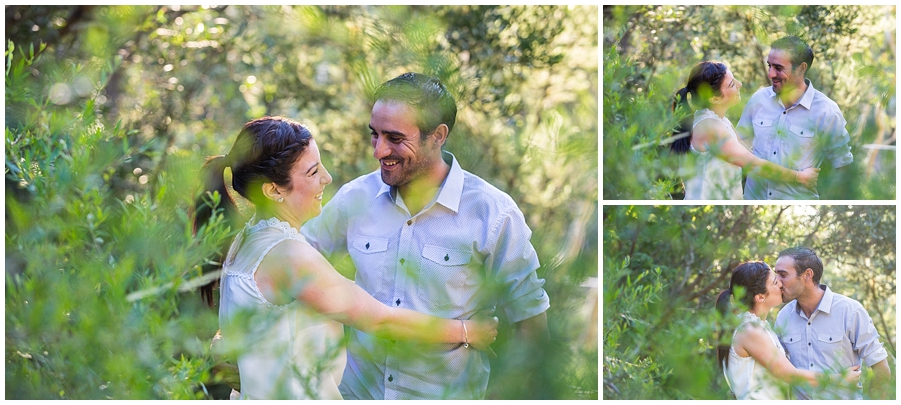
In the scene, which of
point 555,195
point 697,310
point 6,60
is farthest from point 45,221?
point 697,310

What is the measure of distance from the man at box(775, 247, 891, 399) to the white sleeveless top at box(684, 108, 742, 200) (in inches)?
9.5

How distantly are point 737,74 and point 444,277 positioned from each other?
3.35ft

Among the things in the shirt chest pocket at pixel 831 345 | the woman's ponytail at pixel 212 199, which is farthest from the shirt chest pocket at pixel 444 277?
the shirt chest pocket at pixel 831 345

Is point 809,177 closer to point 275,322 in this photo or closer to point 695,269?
point 695,269

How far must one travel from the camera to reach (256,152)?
88.8 inches

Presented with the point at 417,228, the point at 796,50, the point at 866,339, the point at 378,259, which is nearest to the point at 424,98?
the point at 417,228

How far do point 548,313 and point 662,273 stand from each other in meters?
0.72

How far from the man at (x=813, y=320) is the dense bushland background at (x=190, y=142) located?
559 mm

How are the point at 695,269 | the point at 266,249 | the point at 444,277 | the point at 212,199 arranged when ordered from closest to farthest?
the point at 212,199 → the point at 266,249 → the point at 444,277 → the point at 695,269

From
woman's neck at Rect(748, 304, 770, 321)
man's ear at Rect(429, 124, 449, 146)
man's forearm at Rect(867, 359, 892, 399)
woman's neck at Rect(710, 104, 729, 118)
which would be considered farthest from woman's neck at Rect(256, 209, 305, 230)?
man's forearm at Rect(867, 359, 892, 399)

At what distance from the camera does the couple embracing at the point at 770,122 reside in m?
2.38

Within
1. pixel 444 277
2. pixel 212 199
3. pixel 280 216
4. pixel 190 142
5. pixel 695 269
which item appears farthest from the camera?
pixel 190 142

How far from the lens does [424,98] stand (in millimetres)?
2434

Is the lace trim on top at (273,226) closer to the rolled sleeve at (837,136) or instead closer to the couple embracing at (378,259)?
the couple embracing at (378,259)
